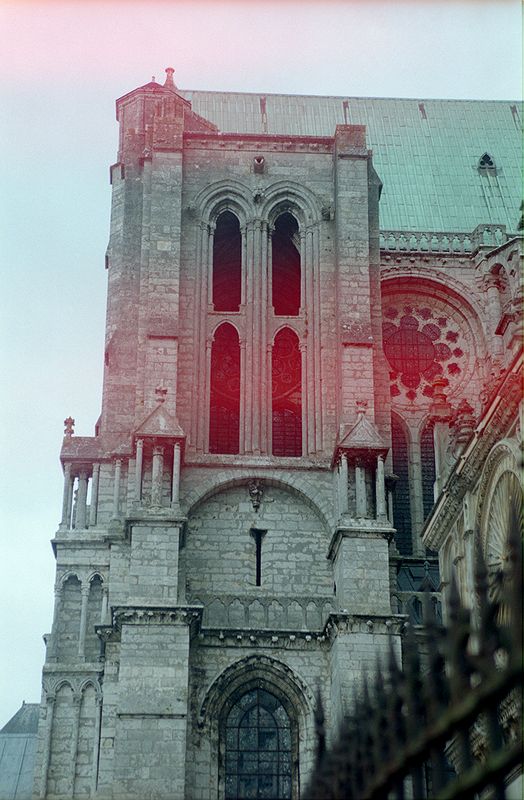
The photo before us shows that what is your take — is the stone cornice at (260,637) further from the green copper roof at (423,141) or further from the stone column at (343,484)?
the green copper roof at (423,141)

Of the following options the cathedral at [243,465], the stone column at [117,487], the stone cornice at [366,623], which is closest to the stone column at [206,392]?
the cathedral at [243,465]

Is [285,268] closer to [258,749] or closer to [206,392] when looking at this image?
[206,392]

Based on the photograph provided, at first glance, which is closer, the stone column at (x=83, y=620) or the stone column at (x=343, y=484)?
the stone column at (x=343, y=484)

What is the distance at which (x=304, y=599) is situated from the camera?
118 feet

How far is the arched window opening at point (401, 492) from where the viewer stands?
1661 inches

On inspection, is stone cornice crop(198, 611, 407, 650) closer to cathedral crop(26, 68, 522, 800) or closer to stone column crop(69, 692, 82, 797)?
cathedral crop(26, 68, 522, 800)

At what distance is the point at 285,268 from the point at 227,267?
1717 mm

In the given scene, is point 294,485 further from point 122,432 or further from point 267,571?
point 122,432

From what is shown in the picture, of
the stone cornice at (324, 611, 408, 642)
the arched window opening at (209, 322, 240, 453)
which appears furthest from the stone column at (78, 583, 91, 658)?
the stone cornice at (324, 611, 408, 642)

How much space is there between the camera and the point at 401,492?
43375mm

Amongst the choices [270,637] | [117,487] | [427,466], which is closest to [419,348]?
[427,466]

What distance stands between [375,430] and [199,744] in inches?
347

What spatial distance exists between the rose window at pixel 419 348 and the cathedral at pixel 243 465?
99mm

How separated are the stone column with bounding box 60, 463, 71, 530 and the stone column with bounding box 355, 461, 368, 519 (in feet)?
24.9
